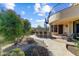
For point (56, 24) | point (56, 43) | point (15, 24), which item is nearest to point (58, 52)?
point (56, 43)

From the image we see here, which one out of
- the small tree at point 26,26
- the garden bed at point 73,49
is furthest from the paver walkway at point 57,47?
the small tree at point 26,26

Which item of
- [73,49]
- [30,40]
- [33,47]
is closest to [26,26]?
[30,40]

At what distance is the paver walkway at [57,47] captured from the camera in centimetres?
521

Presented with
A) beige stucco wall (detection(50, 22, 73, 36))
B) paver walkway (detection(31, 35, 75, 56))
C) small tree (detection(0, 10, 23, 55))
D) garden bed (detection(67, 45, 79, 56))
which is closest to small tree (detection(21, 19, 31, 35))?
small tree (detection(0, 10, 23, 55))

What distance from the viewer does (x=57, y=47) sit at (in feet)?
17.4

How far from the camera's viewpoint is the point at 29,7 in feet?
17.0

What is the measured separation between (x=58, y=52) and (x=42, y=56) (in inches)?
12.9

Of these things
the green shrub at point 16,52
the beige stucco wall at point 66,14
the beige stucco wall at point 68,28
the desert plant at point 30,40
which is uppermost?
the beige stucco wall at point 66,14

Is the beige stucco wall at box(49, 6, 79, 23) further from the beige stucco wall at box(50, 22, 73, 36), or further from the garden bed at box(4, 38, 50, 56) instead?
the garden bed at box(4, 38, 50, 56)

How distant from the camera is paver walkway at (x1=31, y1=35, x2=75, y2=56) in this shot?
521 centimetres

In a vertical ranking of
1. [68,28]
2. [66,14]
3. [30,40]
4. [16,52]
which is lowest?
[16,52]

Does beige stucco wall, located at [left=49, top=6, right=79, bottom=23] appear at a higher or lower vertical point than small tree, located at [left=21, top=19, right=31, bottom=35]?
higher

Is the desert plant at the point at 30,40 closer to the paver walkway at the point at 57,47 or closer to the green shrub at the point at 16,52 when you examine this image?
the paver walkway at the point at 57,47

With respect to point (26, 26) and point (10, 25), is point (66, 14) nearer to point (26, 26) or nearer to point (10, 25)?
point (26, 26)
